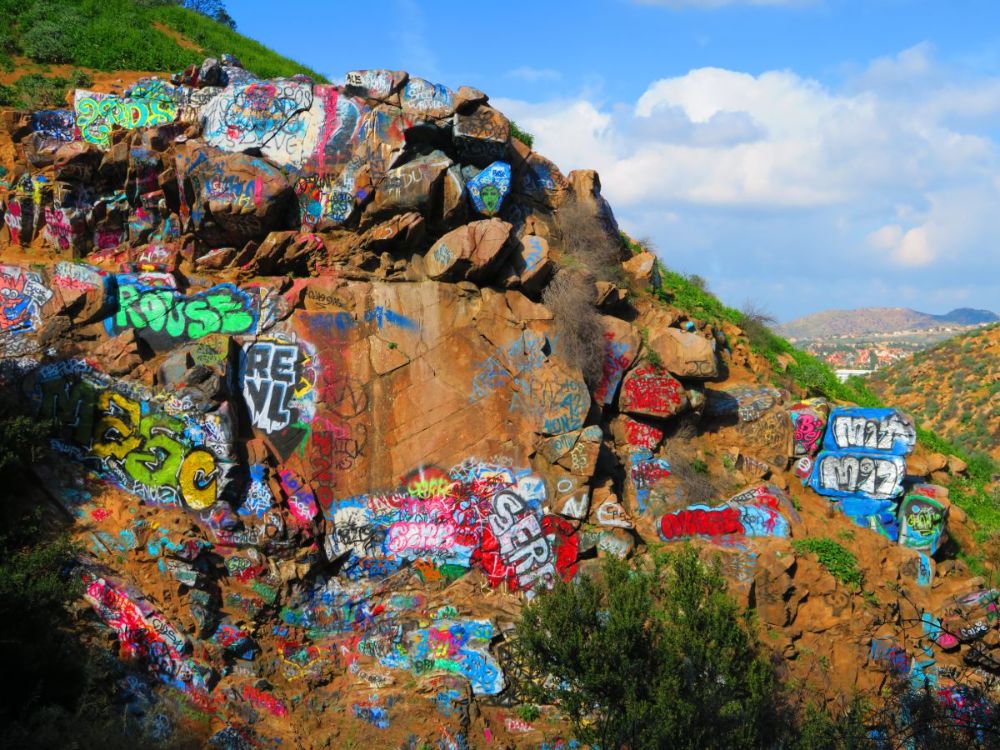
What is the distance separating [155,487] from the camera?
14.2 meters

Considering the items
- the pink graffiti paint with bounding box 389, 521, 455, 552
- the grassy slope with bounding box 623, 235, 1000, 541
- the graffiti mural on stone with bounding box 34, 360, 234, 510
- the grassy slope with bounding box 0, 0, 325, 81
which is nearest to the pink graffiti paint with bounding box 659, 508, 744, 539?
the pink graffiti paint with bounding box 389, 521, 455, 552

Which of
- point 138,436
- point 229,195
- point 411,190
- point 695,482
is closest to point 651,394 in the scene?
point 695,482

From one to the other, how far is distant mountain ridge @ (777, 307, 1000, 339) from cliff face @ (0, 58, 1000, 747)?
145427mm

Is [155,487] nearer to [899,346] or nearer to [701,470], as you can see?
[701,470]

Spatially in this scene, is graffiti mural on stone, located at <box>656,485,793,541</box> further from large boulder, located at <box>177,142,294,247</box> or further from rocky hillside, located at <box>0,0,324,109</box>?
rocky hillside, located at <box>0,0,324,109</box>

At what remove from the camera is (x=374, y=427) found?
15.5 m

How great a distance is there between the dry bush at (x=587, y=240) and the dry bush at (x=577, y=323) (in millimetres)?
1349

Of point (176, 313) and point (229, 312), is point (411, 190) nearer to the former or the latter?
point (229, 312)

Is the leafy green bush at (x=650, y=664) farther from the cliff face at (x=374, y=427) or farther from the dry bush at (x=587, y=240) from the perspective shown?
the dry bush at (x=587, y=240)

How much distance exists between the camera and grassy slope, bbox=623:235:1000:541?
19.4m

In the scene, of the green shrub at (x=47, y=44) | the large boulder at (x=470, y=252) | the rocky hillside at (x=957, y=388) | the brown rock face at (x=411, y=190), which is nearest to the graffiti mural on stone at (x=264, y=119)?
the brown rock face at (x=411, y=190)

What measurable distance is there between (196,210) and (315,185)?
2.35m

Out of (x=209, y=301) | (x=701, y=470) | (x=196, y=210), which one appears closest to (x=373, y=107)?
(x=196, y=210)

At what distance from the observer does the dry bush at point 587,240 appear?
61.2ft
